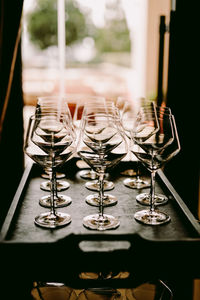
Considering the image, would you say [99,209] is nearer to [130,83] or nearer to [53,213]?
[53,213]

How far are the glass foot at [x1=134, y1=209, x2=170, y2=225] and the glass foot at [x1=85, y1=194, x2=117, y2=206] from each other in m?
0.09

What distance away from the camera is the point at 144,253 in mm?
808

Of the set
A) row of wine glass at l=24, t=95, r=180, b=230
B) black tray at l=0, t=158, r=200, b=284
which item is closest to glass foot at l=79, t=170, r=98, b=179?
row of wine glass at l=24, t=95, r=180, b=230

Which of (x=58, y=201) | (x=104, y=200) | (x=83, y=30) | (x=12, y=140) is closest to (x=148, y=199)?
(x=104, y=200)

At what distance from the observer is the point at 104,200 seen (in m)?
1.09

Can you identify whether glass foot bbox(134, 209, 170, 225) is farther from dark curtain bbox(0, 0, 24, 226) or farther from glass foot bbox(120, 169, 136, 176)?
dark curtain bbox(0, 0, 24, 226)

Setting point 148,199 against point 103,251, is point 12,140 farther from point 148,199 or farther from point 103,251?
point 103,251

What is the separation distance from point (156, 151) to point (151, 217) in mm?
187

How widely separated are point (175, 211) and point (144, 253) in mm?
258

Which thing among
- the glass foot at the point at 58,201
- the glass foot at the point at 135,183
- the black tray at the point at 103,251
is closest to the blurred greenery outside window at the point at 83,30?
the glass foot at the point at 135,183

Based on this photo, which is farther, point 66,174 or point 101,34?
point 101,34

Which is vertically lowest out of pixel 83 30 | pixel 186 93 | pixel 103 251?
pixel 103 251

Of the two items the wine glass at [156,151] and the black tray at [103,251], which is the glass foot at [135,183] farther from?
the black tray at [103,251]

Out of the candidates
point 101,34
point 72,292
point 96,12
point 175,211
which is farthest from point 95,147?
point 101,34
